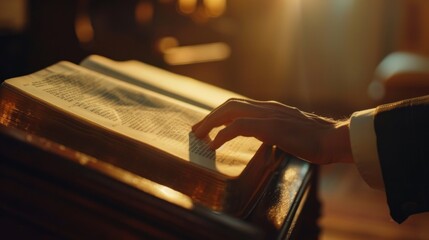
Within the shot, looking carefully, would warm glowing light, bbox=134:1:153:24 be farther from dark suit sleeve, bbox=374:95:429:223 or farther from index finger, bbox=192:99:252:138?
dark suit sleeve, bbox=374:95:429:223

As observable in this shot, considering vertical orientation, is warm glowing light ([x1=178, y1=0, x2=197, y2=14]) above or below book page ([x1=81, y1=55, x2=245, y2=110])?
below

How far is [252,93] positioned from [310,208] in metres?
4.55

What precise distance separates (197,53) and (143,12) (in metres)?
0.60

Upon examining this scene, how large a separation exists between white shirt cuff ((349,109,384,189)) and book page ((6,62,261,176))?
148 mm

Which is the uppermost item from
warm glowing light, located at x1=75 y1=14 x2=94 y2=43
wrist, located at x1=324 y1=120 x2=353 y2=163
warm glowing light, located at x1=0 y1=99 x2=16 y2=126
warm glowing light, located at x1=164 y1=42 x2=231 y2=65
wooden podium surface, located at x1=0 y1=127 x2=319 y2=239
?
wooden podium surface, located at x1=0 y1=127 x2=319 y2=239

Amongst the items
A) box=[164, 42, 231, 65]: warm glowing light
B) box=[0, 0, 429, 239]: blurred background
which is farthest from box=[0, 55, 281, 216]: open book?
box=[164, 42, 231, 65]: warm glowing light

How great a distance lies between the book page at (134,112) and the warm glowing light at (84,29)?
2824 mm

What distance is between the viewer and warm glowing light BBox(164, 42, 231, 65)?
13.2 feet

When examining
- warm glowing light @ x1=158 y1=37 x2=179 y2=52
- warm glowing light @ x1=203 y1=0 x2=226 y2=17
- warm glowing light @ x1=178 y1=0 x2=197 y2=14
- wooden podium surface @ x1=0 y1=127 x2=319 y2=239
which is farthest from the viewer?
warm glowing light @ x1=203 y1=0 x2=226 y2=17

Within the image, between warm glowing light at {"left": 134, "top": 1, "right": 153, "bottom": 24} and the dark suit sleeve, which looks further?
warm glowing light at {"left": 134, "top": 1, "right": 153, "bottom": 24}

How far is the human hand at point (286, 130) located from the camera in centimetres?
80

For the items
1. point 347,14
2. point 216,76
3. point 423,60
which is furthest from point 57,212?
point 347,14

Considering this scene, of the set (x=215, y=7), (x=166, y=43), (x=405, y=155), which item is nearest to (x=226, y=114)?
(x=405, y=155)

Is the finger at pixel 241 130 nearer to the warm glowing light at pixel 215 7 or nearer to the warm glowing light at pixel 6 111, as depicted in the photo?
the warm glowing light at pixel 6 111
